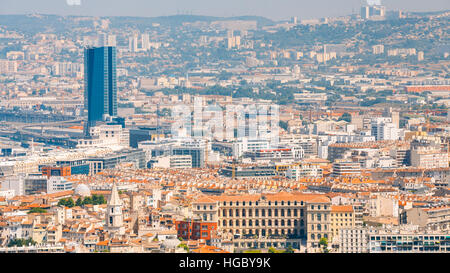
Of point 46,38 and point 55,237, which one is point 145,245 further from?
point 46,38

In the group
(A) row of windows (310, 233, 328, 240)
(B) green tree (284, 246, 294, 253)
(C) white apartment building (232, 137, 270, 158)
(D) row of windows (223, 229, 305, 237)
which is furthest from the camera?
(C) white apartment building (232, 137, 270, 158)

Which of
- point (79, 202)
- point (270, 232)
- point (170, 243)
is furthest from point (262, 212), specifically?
point (79, 202)

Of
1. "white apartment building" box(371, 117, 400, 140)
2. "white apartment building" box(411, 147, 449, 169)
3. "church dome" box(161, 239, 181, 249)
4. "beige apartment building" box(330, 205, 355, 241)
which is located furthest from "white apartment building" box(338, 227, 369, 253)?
"white apartment building" box(371, 117, 400, 140)

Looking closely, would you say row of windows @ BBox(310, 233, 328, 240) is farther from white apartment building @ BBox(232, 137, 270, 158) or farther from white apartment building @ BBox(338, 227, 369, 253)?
white apartment building @ BBox(232, 137, 270, 158)

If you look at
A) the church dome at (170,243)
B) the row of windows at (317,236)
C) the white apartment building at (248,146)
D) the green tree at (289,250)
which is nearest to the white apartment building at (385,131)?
the white apartment building at (248,146)

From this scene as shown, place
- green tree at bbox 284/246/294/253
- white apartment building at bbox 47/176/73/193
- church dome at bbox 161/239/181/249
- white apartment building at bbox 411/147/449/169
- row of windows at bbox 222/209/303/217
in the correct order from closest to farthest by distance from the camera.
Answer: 1. church dome at bbox 161/239/181/249
2. green tree at bbox 284/246/294/253
3. row of windows at bbox 222/209/303/217
4. white apartment building at bbox 47/176/73/193
5. white apartment building at bbox 411/147/449/169
